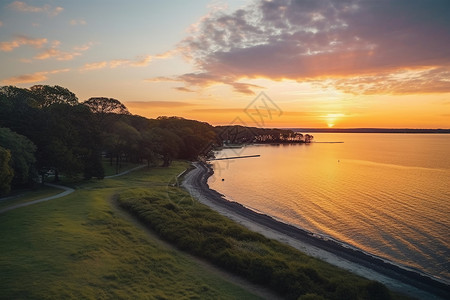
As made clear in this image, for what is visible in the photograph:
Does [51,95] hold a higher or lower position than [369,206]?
higher

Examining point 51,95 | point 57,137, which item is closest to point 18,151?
point 57,137

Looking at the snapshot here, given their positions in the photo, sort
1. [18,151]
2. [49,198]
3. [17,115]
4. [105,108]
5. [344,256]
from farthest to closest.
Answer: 1. [105,108]
2. [17,115]
3. [49,198]
4. [18,151]
5. [344,256]

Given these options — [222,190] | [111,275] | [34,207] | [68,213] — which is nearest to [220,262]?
[111,275]

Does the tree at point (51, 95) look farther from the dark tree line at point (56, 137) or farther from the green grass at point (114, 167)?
the green grass at point (114, 167)

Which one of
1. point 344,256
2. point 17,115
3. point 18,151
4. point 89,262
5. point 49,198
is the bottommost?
point 344,256

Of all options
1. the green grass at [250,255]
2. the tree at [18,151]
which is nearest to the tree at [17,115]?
the tree at [18,151]

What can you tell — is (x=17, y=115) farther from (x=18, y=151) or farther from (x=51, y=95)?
(x=51, y=95)

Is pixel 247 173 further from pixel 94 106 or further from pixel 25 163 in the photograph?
pixel 25 163
